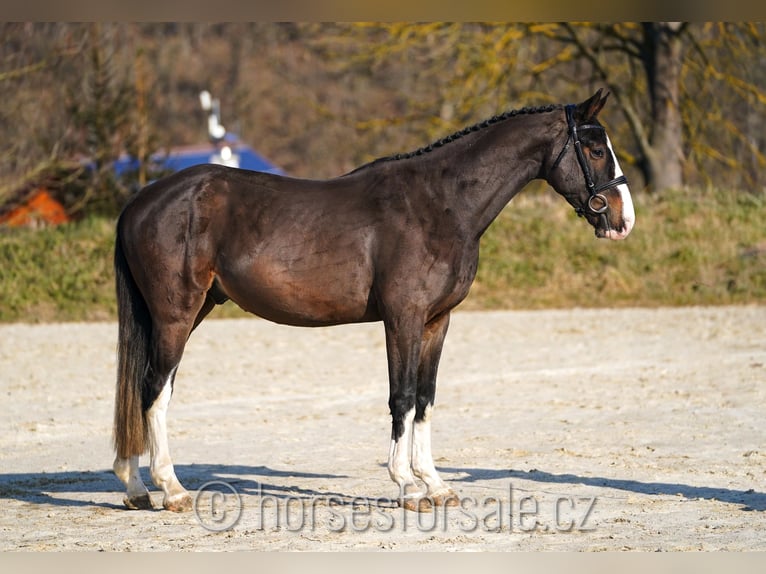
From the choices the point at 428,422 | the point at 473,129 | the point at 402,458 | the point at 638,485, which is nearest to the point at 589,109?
the point at 473,129

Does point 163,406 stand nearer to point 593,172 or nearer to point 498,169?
point 498,169

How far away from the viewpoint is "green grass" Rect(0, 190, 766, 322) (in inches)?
643

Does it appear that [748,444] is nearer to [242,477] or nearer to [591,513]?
[591,513]

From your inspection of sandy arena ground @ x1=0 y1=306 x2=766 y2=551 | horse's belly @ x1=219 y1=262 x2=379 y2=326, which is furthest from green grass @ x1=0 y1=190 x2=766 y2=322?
horse's belly @ x1=219 y1=262 x2=379 y2=326

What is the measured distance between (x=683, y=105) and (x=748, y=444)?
52.1 ft

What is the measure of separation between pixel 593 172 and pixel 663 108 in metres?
16.2

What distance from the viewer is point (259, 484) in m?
7.14

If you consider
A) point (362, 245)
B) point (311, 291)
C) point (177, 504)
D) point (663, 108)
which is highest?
point (663, 108)

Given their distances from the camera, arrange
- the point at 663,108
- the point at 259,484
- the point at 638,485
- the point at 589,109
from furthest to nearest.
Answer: the point at 663,108
the point at 259,484
the point at 638,485
the point at 589,109

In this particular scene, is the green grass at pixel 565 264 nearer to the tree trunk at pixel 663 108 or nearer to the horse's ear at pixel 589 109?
the tree trunk at pixel 663 108

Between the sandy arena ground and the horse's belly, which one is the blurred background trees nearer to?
the sandy arena ground

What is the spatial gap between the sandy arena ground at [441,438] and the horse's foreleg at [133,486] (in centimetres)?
8

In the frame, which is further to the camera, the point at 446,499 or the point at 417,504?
the point at 446,499

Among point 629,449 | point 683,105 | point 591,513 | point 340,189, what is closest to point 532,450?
point 629,449
